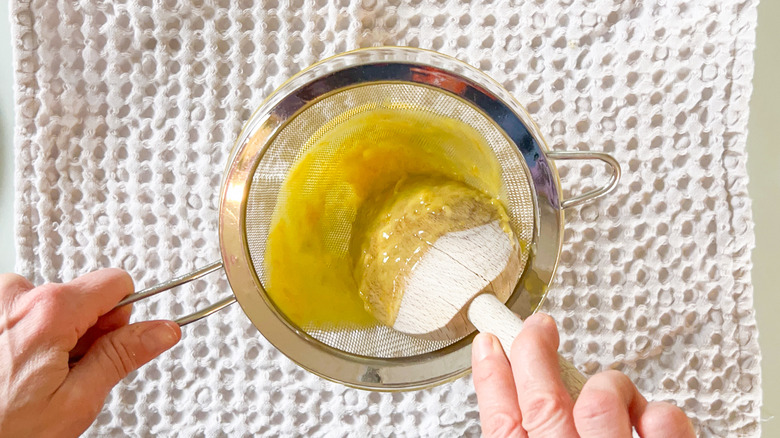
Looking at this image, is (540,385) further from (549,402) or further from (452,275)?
(452,275)

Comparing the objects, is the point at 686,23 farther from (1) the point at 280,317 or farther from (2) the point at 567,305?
(1) the point at 280,317

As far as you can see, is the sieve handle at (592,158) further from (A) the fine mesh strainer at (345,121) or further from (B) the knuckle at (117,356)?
(B) the knuckle at (117,356)

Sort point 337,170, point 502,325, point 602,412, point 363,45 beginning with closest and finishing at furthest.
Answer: point 602,412 < point 502,325 < point 337,170 < point 363,45

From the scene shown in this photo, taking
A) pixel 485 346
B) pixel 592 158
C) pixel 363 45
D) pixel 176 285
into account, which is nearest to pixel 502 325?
pixel 485 346

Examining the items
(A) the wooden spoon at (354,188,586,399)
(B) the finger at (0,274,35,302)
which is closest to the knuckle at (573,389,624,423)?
(A) the wooden spoon at (354,188,586,399)

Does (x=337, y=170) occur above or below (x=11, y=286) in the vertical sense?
above

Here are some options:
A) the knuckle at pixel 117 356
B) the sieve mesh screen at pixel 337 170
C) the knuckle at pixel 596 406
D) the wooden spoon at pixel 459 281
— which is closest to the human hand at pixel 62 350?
the knuckle at pixel 117 356
